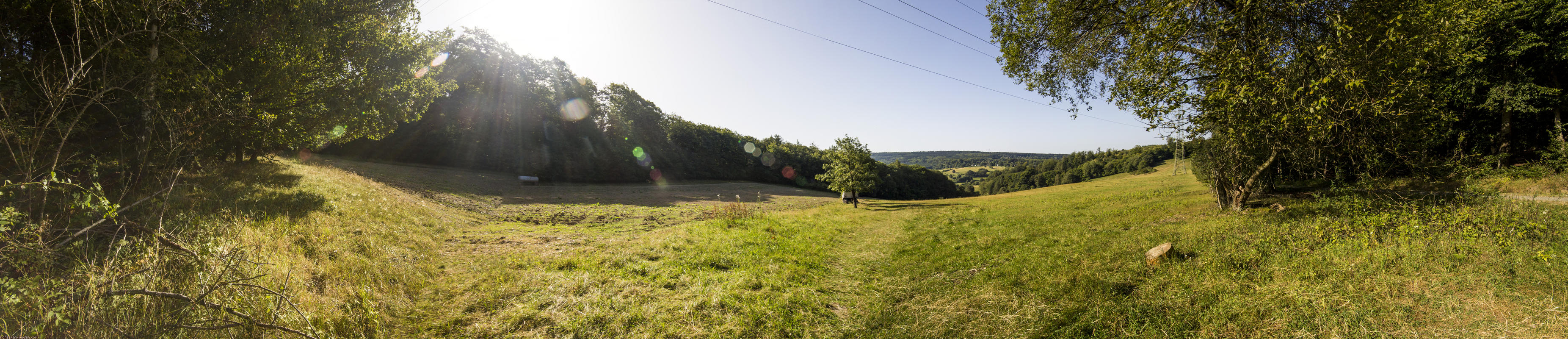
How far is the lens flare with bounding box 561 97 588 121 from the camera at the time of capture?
136ft

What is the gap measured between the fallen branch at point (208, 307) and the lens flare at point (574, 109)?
Result: 4110 cm

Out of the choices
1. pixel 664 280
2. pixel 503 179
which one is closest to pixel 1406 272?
pixel 664 280

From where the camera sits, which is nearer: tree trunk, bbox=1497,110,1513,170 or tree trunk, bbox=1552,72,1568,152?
tree trunk, bbox=1552,72,1568,152

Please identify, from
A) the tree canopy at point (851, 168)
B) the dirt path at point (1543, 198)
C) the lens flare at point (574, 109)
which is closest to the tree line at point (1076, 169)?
the tree canopy at point (851, 168)

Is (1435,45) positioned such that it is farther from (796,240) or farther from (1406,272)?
(796,240)

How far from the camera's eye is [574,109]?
4203 centimetres

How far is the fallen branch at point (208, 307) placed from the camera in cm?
316

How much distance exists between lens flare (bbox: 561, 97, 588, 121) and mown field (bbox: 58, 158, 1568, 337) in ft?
108

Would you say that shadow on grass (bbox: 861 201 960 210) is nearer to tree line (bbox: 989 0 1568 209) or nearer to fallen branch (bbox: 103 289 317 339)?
tree line (bbox: 989 0 1568 209)

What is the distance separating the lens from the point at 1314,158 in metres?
7.61

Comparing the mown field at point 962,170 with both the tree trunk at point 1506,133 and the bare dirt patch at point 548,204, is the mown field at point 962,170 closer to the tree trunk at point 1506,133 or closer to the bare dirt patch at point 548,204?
the tree trunk at point 1506,133

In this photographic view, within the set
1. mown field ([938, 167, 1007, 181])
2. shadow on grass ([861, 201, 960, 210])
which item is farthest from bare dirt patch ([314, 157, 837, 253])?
mown field ([938, 167, 1007, 181])

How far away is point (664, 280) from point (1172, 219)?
1140 cm

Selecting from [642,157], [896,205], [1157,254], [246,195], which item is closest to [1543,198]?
[1157,254]
